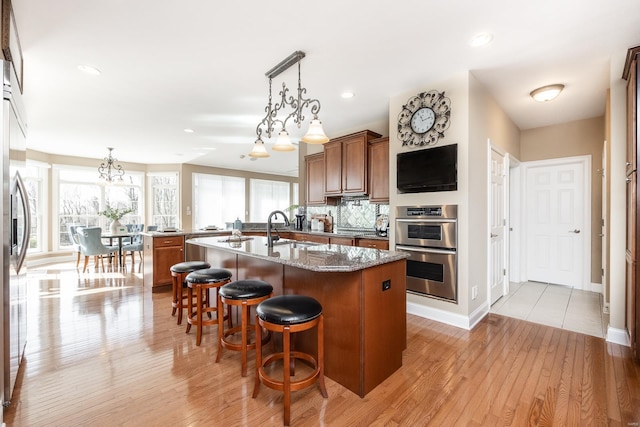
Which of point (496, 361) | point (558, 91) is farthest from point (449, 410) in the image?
point (558, 91)

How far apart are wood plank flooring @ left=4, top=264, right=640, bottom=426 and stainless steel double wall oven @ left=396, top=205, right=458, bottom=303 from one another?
0.44 m

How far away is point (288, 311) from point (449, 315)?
2143 millimetres

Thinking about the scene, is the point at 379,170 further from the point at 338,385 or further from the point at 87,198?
the point at 87,198

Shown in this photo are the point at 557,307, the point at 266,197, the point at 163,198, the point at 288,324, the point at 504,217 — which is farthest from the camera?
the point at 266,197

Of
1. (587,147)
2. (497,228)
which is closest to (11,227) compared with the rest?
(497,228)

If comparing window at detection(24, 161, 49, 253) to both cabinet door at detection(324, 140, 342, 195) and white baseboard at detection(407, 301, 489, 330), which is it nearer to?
cabinet door at detection(324, 140, 342, 195)

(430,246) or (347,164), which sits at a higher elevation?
(347,164)

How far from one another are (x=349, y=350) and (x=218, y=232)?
11.7 ft

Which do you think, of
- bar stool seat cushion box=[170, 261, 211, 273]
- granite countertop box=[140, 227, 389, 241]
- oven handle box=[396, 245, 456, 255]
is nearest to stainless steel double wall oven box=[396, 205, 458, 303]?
oven handle box=[396, 245, 456, 255]

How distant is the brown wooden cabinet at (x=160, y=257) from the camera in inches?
167

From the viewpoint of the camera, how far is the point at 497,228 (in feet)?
12.3

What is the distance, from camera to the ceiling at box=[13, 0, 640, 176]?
2041 mm

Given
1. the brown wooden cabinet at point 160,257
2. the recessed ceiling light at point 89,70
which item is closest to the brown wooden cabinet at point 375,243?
the brown wooden cabinet at point 160,257

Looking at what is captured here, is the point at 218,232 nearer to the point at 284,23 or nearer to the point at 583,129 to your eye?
the point at 284,23
